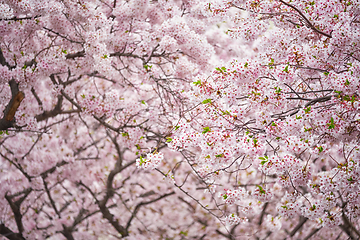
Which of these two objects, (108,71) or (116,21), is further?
(116,21)

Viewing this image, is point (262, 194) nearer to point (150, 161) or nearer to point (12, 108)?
point (150, 161)

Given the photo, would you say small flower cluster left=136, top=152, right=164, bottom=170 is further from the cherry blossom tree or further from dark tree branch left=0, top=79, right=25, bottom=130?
dark tree branch left=0, top=79, right=25, bottom=130

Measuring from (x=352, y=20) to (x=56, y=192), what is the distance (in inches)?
389

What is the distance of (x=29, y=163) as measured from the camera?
8.07 m

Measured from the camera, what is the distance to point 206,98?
378 cm

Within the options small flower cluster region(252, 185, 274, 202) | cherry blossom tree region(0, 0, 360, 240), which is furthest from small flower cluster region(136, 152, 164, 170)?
small flower cluster region(252, 185, 274, 202)

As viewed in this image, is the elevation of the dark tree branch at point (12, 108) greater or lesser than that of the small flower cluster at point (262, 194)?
greater

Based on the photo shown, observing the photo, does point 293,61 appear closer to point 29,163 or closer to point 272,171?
point 272,171

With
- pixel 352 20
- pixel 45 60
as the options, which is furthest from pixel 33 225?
pixel 352 20

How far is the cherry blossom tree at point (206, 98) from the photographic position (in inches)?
131

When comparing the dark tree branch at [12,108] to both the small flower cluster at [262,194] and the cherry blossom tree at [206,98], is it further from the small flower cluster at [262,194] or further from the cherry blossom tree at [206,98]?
the small flower cluster at [262,194]

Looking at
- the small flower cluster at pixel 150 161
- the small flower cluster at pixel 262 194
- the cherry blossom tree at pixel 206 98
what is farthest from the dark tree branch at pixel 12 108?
the small flower cluster at pixel 262 194

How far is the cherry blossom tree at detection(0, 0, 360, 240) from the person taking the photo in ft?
10.9

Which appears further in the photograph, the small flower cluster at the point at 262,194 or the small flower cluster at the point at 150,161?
the small flower cluster at the point at 262,194
